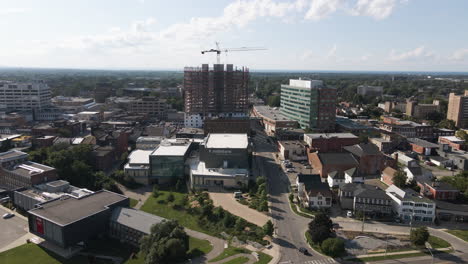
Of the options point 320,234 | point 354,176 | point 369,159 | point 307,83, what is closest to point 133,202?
point 320,234

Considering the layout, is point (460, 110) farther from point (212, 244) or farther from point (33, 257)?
point (33, 257)

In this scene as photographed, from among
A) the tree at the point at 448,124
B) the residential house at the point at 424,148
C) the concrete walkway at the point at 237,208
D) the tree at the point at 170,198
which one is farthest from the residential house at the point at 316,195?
the tree at the point at 448,124

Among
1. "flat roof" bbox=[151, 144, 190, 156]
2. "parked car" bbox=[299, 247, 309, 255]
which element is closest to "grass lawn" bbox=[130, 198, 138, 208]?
"flat roof" bbox=[151, 144, 190, 156]

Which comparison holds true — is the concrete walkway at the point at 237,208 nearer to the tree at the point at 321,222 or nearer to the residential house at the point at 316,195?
the residential house at the point at 316,195

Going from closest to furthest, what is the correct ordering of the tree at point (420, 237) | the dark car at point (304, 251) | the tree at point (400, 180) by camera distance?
the dark car at point (304, 251)
the tree at point (420, 237)
the tree at point (400, 180)

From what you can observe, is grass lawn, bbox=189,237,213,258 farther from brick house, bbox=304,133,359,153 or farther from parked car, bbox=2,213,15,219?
brick house, bbox=304,133,359,153
